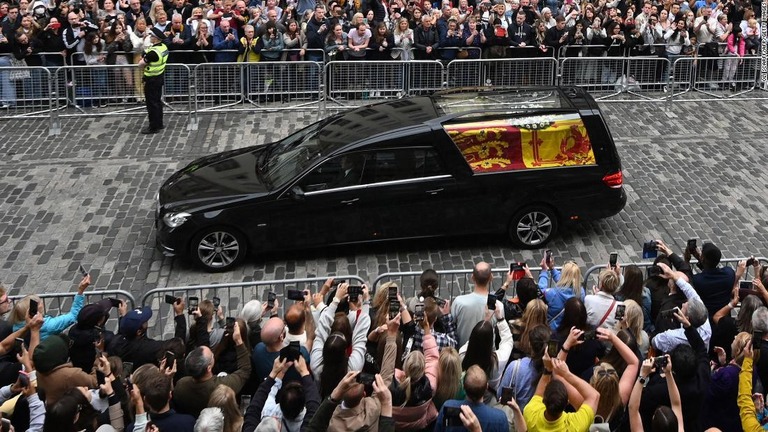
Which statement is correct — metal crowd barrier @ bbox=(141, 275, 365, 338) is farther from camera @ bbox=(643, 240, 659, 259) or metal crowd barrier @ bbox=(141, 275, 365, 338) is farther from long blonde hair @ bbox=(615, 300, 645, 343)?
long blonde hair @ bbox=(615, 300, 645, 343)

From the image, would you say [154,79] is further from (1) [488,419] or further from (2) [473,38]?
(1) [488,419]

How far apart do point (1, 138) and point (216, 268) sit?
6.25 m

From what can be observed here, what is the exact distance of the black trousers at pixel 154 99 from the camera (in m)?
16.7

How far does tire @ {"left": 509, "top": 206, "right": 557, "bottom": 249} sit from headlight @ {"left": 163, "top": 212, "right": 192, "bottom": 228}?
400 centimetres

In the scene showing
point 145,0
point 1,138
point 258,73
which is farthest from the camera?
point 145,0

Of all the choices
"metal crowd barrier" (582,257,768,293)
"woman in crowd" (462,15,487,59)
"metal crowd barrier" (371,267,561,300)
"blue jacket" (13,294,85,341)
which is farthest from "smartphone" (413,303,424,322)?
"woman in crowd" (462,15,487,59)

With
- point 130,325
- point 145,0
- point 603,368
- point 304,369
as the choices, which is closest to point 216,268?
point 130,325

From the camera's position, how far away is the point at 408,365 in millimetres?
7184

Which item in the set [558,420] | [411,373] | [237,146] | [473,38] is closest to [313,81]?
[237,146]

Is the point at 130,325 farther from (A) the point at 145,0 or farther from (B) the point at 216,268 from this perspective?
(A) the point at 145,0

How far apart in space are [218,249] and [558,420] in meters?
6.67

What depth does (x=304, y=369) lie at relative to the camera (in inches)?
285

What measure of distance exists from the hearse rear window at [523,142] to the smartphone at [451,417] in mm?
6455

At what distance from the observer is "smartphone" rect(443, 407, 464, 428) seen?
21.6 feet
